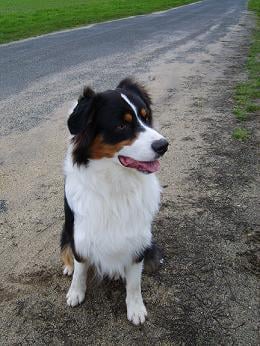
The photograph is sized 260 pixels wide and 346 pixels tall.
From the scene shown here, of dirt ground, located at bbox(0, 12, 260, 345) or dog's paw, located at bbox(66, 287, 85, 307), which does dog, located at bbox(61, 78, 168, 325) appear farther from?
dirt ground, located at bbox(0, 12, 260, 345)

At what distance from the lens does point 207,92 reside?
8.43 m

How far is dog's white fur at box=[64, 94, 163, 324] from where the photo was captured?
2701 millimetres

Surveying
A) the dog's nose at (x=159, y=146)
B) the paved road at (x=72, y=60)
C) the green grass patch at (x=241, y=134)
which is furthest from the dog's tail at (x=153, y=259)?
the paved road at (x=72, y=60)

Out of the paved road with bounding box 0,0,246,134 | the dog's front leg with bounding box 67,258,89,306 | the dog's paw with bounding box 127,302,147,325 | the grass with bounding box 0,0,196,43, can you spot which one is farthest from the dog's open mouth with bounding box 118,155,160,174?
the grass with bounding box 0,0,196,43

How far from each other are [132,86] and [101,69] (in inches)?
298

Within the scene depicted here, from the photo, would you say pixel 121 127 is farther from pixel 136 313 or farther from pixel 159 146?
pixel 136 313

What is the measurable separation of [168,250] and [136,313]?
0.83m

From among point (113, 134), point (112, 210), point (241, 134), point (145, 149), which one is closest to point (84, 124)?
point (113, 134)

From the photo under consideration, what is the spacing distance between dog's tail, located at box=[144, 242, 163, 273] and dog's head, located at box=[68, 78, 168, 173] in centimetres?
91

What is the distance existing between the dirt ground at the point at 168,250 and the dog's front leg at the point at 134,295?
0.21ft

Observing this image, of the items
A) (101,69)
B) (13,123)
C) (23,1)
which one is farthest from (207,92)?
(23,1)

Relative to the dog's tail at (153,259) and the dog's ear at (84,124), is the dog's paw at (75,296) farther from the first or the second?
the dog's ear at (84,124)

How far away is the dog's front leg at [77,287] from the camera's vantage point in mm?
3104

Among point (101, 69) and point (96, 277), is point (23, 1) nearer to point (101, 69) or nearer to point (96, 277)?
point (101, 69)
